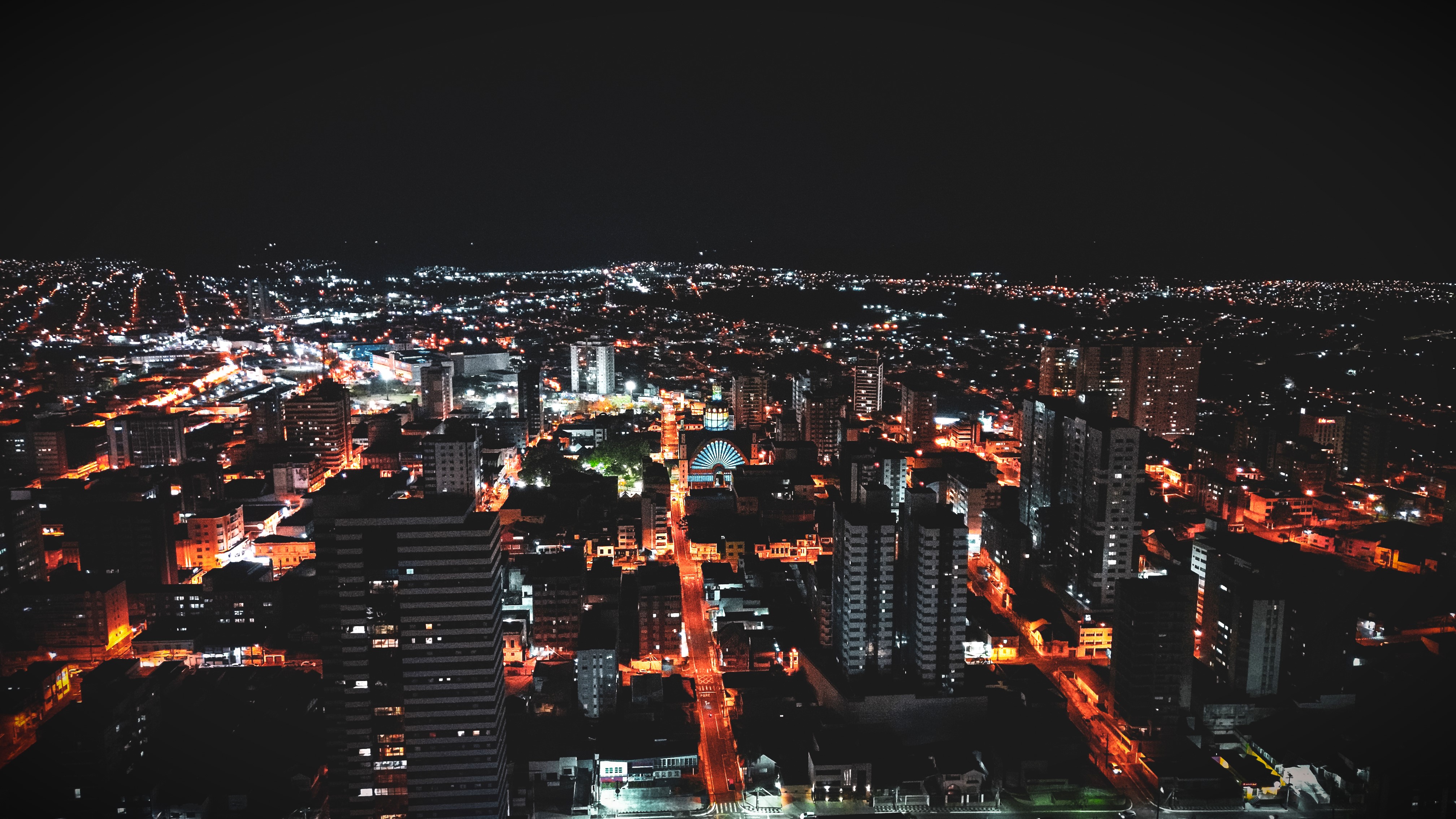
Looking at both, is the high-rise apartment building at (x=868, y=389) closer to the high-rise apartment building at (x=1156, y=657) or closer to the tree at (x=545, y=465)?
the tree at (x=545, y=465)

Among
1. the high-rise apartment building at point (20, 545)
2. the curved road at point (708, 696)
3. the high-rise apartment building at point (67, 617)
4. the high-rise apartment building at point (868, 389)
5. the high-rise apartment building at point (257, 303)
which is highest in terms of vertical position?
the high-rise apartment building at point (257, 303)

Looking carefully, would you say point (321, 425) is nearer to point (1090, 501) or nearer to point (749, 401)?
point (749, 401)

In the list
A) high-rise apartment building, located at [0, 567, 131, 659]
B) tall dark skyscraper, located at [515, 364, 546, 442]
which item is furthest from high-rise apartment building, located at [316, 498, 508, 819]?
tall dark skyscraper, located at [515, 364, 546, 442]

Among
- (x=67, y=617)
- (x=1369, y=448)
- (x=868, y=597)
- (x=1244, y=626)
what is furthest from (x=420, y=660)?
(x=1369, y=448)

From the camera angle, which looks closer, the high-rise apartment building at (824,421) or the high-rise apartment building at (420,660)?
the high-rise apartment building at (420,660)

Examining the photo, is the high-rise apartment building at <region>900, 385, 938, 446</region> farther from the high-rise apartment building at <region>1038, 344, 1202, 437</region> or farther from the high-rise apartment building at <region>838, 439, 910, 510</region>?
the high-rise apartment building at <region>838, 439, 910, 510</region>

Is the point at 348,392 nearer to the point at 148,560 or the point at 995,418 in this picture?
the point at 148,560

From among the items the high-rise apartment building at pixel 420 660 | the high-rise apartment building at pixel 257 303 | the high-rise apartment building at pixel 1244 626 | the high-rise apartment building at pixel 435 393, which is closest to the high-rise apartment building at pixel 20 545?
the high-rise apartment building at pixel 420 660
